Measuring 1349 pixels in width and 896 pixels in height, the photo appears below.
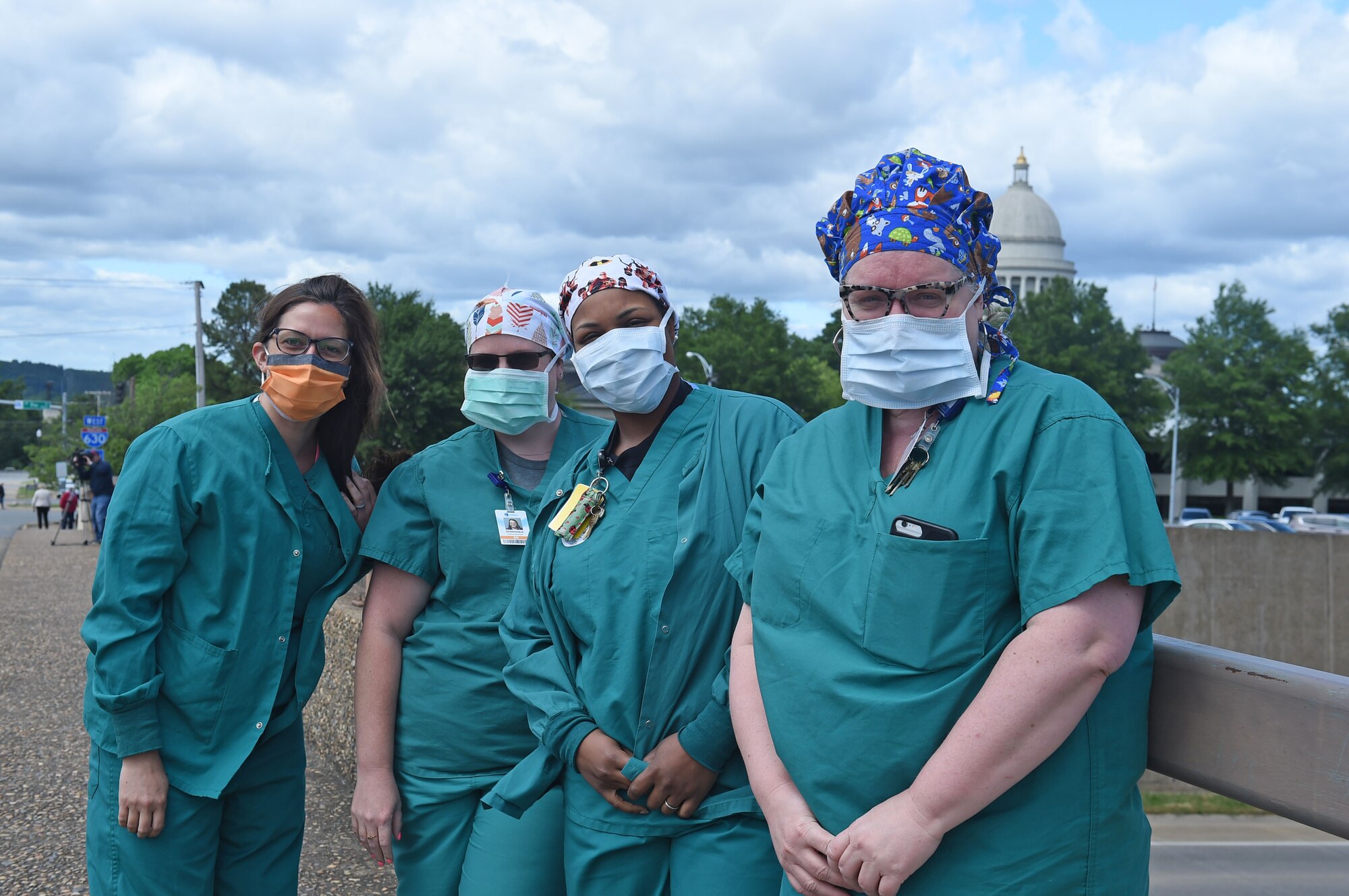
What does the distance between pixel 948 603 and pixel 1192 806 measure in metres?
16.3

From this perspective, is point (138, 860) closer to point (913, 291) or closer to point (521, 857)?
point (521, 857)

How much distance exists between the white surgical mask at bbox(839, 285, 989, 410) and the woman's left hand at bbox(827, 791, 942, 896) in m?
0.71

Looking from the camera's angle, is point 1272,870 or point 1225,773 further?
point 1272,870

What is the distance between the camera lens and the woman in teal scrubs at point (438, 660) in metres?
3.02

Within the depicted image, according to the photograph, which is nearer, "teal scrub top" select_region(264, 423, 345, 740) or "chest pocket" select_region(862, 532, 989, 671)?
"chest pocket" select_region(862, 532, 989, 671)

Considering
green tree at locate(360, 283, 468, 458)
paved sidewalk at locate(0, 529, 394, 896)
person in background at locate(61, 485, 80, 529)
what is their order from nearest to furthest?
paved sidewalk at locate(0, 529, 394, 896) → person in background at locate(61, 485, 80, 529) → green tree at locate(360, 283, 468, 458)

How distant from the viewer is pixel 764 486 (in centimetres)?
229

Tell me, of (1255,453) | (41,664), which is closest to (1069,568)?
(41,664)

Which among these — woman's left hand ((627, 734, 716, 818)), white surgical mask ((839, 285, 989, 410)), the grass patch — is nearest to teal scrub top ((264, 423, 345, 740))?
woman's left hand ((627, 734, 716, 818))

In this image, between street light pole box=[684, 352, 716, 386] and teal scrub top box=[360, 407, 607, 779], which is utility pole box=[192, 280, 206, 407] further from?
teal scrub top box=[360, 407, 607, 779]

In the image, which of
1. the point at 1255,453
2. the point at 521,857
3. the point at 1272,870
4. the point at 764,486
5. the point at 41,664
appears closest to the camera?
the point at 764,486

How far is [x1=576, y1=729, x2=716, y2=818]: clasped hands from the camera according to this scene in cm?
243

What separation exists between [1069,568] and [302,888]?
4.02 m

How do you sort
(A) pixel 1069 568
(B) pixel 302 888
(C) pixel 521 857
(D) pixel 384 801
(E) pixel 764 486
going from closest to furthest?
(A) pixel 1069 568
(E) pixel 764 486
(C) pixel 521 857
(D) pixel 384 801
(B) pixel 302 888
